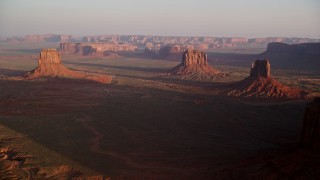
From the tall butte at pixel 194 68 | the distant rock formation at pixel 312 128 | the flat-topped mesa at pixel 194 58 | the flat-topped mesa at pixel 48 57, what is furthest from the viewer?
the flat-topped mesa at pixel 194 58

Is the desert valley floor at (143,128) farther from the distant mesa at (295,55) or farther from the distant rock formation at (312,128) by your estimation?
the distant mesa at (295,55)

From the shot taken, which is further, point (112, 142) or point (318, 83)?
point (318, 83)

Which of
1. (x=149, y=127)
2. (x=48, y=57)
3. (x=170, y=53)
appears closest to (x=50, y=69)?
→ (x=48, y=57)

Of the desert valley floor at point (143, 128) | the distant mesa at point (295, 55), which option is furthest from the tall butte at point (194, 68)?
the distant mesa at point (295, 55)

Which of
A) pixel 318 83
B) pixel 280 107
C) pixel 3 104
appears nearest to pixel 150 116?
pixel 280 107

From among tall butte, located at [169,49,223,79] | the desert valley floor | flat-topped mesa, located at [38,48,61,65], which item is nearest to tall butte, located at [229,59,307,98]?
the desert valley floor

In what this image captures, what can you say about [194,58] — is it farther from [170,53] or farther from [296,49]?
[170,53]

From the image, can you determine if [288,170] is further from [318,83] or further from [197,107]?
[318,83]
